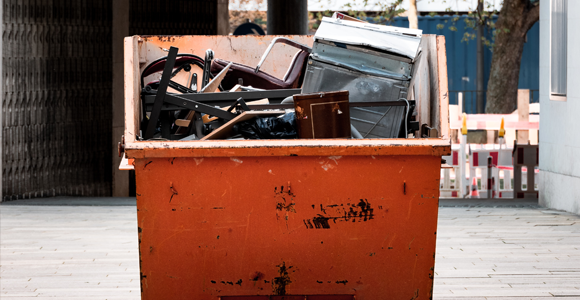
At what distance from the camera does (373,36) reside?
429 cm

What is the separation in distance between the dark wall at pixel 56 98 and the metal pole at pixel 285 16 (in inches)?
128

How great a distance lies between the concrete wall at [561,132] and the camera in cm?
867

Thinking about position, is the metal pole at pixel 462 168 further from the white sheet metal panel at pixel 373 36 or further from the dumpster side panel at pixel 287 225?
the dumpster side panel at pixel 287 225

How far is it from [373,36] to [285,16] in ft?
31.6

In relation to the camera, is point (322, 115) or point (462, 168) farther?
point (462, 168)

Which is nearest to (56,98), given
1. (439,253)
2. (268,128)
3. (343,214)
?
(439,253)

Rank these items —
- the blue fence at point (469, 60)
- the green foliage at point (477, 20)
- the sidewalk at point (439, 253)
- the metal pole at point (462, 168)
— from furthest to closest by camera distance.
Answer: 1. the blue fence at point (469, 60)
2. the green foliage at point (477, 20)
3. the metal pole at point (462, 168)
4. the sidewalk at point (439, 253)

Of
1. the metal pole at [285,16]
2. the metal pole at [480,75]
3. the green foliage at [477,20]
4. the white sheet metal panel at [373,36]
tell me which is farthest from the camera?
the metal pole at [480,75]

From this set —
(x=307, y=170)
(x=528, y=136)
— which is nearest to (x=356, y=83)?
(x=307, y=170)

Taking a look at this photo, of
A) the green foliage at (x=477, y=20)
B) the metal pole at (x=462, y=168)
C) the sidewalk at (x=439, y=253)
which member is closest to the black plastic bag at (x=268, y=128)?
the sidewalk at (x=439, y=253)

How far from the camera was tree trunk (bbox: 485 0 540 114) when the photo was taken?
1881 cm

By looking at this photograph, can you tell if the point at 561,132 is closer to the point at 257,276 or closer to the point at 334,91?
the point at 334,91

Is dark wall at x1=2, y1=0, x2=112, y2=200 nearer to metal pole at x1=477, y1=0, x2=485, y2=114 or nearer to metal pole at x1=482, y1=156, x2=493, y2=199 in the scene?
metal pole at x1=482, y1=156, x2=493, y2=199

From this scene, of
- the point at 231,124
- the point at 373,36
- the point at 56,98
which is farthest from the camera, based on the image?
the point at 56,98
